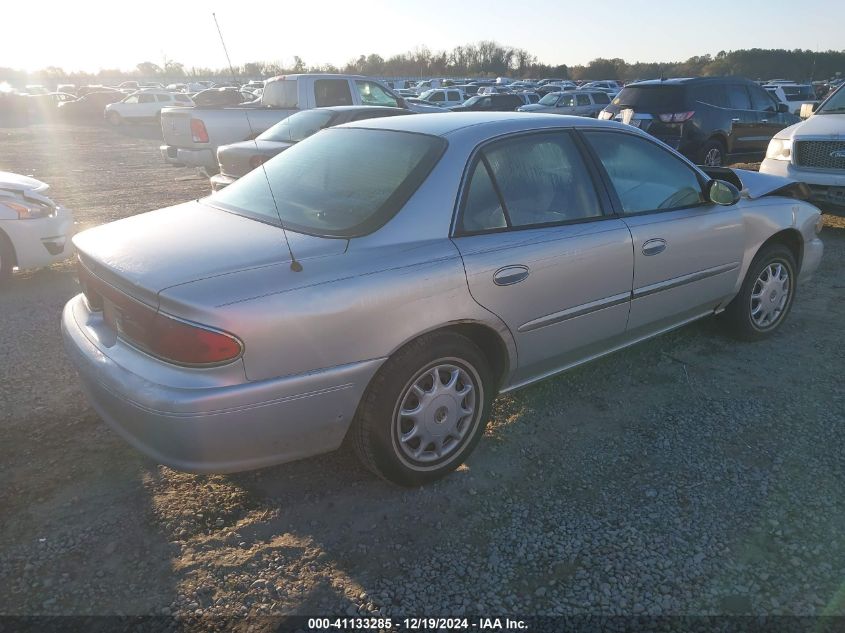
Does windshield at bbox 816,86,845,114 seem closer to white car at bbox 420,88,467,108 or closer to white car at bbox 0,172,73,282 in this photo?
white car at bbox 0,172,73,282

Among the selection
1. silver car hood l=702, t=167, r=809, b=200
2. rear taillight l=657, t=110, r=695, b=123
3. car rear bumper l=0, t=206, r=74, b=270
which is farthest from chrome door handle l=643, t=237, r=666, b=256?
rear taillight l=657, t=110, r=695, b=123

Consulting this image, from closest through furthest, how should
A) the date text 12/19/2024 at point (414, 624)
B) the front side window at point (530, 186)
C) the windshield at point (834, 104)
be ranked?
the date text 12/19/2024 at point (414, 624), the front side window at point (530, 186), the windshield at point (834, 104)

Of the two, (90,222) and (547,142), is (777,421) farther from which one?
(90,222)

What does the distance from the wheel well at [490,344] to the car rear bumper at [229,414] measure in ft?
1.75

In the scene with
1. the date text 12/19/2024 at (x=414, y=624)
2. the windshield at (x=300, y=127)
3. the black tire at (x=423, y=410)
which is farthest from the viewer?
the windshield at (x=300, y=127)

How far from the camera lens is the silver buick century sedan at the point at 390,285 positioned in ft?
7.58

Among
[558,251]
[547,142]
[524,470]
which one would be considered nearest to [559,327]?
[558,251]

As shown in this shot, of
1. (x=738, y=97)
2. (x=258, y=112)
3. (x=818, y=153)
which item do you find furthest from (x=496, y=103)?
(x=818, y=153)

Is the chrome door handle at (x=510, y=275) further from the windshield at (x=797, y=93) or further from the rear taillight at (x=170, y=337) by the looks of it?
the windshield at (x=797, y=93)

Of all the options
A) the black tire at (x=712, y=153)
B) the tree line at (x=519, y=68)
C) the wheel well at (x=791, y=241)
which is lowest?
the tree line at (x=519, y=68)

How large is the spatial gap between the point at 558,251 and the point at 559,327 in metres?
0.39

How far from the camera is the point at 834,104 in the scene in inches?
322

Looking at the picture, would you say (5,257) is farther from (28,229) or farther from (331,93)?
(331,93)

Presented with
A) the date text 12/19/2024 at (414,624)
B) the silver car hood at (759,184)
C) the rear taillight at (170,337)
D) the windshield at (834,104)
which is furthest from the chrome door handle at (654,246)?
the windshield at (834,104)
